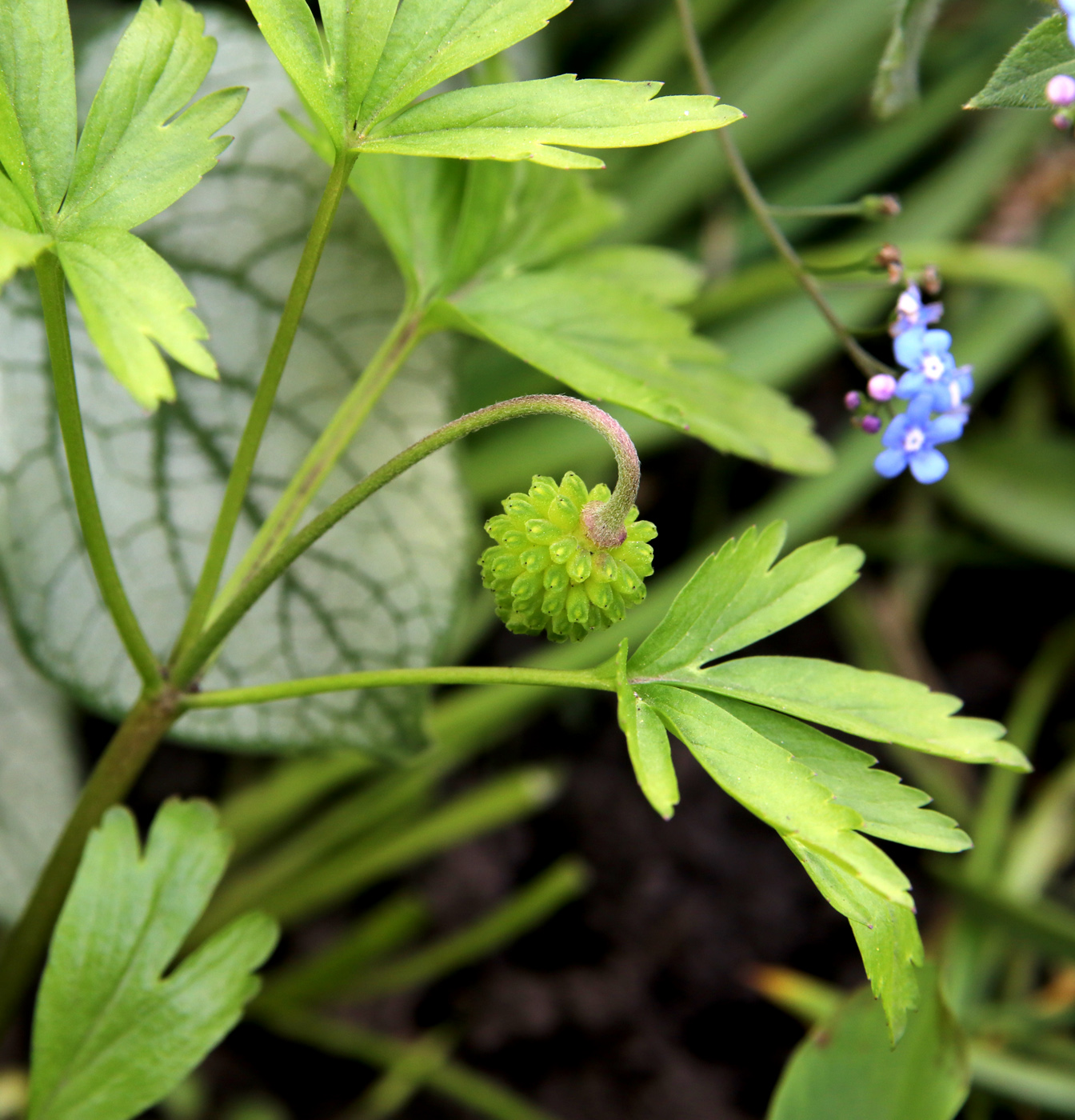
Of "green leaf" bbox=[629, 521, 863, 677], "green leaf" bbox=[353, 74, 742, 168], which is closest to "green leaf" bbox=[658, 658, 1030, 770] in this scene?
"green leaf" bbox=[629, 521, 863, 677]

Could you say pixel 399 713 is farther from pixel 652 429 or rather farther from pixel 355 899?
pixel 355 899

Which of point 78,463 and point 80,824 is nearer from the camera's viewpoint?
point 78,463

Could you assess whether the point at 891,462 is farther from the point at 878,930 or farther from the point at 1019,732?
the point at 1019,732

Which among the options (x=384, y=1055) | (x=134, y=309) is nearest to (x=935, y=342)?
(x=134, y=309)

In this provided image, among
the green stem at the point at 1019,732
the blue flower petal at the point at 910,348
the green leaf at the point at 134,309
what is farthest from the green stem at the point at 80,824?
the green stem at the point at 1019,732

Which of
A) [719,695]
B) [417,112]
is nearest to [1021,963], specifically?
[719,695]

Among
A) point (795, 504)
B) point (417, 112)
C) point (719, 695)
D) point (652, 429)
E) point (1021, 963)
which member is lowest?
point (1021, 963)

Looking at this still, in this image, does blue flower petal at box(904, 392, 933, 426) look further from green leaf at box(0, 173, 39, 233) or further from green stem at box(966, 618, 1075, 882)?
green stem at box(966, 618, 1075, 882)
